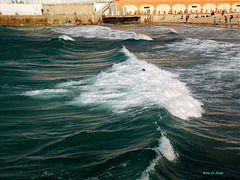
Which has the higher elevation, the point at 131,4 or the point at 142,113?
the point at 131,4

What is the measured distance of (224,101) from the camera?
34.8ft

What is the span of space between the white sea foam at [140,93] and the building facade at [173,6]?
157 feet

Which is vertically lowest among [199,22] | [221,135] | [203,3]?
[221,135]

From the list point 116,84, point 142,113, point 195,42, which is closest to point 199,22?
point 195,42

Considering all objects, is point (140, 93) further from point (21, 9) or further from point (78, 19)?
point (21, 9)

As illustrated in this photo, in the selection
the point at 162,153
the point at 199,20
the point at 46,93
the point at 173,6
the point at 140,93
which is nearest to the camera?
the point at 162,153

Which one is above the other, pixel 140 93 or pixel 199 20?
pixel 199 20

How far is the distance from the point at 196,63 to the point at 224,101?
8031 mm

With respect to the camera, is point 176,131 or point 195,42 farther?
point 195,42

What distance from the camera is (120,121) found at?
27.9 feet

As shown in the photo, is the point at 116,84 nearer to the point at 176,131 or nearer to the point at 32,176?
the point at 176,131

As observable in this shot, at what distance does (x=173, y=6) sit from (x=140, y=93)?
177 ft

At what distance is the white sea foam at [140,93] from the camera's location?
9.65m

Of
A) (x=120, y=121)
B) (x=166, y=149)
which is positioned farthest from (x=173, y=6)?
(x=166, y=149)
